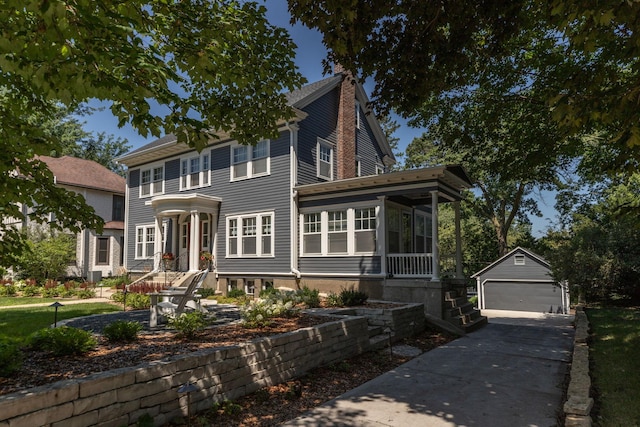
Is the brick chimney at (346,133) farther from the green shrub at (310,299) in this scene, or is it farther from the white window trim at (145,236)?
the white window trim at (145,236)

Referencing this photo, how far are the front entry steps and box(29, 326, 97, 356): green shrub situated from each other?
903cm

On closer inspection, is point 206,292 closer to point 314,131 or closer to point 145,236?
point 145,236

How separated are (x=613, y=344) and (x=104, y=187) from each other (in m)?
28.2

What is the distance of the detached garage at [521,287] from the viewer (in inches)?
850

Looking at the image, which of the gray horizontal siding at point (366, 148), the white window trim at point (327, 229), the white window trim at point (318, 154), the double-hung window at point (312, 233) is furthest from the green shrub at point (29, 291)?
the gray horizontal siding at point (366, 148)

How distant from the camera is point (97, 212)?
25.7 meters

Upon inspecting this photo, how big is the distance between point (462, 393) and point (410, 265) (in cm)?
734

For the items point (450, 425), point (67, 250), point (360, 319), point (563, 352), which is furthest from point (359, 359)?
point (67, 250)

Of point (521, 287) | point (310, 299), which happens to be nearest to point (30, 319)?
point (310, 299)

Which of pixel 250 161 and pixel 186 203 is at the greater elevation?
pixel 250 161

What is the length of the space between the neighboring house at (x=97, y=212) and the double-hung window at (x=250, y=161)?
446 inches

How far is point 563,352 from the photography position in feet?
28.2

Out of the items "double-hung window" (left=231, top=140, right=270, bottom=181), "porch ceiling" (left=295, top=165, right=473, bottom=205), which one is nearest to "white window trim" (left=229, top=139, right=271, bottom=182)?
"double-hung window" (left=231, top=140, right=270, bottom=181)

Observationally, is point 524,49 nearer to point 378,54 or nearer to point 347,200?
point 378,54
